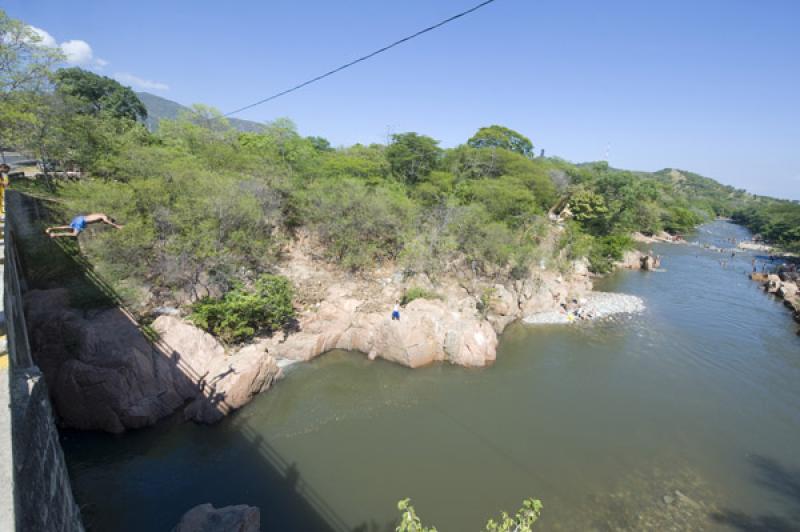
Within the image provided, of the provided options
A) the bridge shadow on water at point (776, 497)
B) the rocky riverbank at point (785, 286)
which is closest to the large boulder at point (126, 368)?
the bridge shadow on water at point (776, 497)

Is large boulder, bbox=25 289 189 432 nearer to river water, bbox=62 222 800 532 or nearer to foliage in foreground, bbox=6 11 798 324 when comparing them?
river water, bbox=62 222 800 532

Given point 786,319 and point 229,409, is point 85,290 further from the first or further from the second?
point 786,319

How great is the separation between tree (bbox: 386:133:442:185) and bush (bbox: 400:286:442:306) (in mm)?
15985

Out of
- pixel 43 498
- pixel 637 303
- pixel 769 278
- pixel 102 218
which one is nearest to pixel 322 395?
pixel 102 218

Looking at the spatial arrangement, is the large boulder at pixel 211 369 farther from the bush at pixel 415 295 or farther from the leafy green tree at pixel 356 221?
the leafy green tree at pixel 356 221

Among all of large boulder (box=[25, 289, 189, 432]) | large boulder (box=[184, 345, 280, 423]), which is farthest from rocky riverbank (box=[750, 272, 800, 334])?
large boulder (box=[25, 289, 189, 432])

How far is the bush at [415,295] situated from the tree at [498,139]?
3277 cm

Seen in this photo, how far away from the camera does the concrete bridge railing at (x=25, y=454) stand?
239 cm

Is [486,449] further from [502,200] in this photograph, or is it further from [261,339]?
[502,200]

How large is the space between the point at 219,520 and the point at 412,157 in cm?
2781

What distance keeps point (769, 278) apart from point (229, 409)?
40.9 metres

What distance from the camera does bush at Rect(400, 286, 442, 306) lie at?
15922mm

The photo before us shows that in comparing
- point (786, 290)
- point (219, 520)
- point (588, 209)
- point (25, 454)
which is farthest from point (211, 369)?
point (786, 290)

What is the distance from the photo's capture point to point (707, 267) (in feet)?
110
